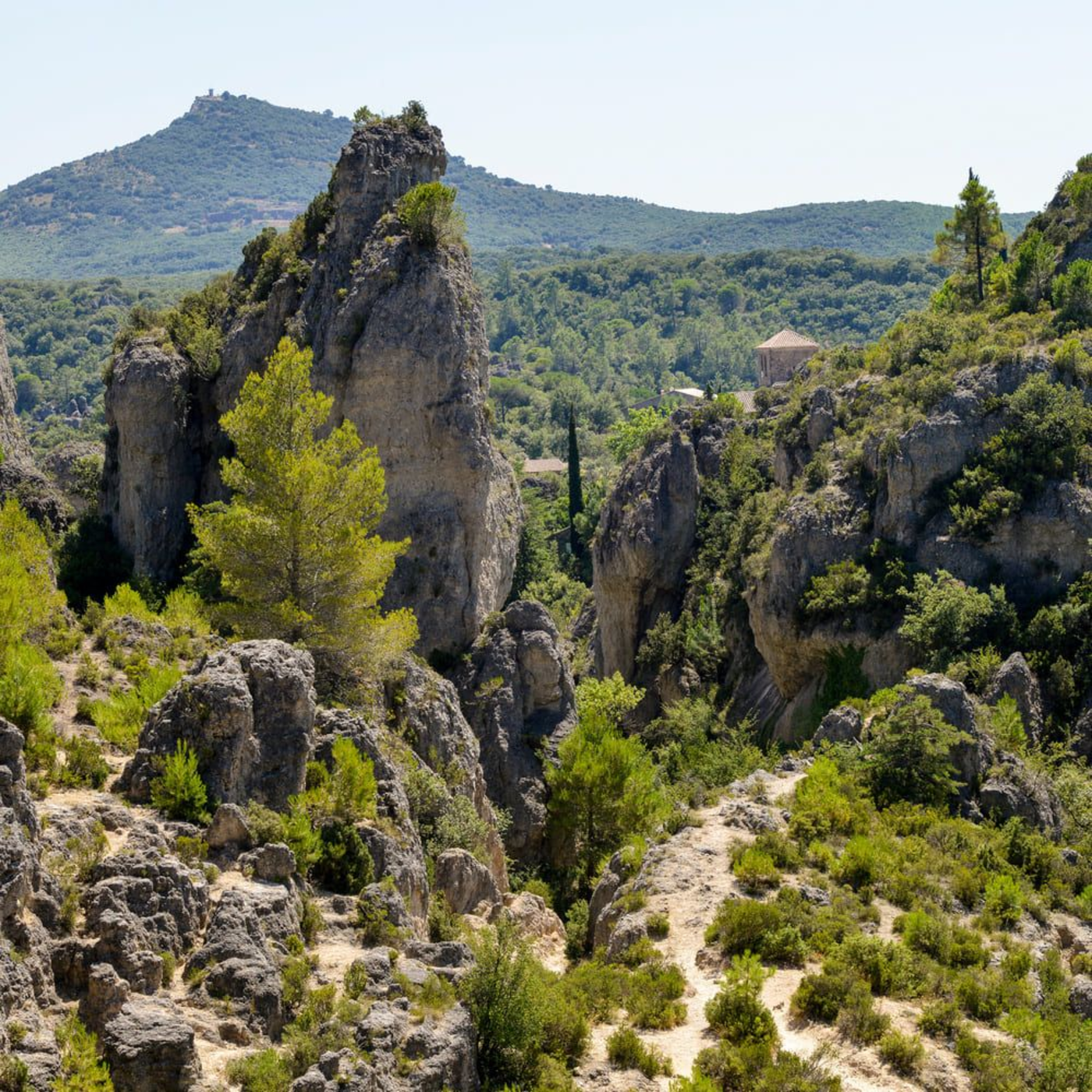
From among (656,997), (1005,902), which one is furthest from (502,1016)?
(1005,902)

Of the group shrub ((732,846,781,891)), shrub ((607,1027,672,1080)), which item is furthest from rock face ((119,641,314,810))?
shrub ((732,846,781,891))

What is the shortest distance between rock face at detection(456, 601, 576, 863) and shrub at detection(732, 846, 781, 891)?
13.0 meters

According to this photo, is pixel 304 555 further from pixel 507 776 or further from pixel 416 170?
pixel 416 170

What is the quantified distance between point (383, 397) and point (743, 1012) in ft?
87.8

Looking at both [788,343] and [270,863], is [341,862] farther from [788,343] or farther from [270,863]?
[788,343]

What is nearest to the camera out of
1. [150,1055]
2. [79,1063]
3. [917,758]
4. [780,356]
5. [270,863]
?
[79,1063]

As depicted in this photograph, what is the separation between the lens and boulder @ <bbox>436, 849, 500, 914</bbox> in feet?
99.3

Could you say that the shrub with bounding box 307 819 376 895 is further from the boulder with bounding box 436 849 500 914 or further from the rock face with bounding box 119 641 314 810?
the boulder with bounding box 436 849 500 914

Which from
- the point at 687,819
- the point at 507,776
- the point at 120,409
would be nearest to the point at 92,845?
the point at 687,819

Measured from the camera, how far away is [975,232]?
6769 centimetres

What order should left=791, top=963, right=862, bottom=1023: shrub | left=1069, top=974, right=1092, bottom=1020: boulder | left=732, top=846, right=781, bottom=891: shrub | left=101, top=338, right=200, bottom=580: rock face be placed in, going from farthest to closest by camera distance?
left=101, top=338, right=200, bottom=580: rock face < left=732, top=846, right=781, bottom=891: shrub < left=1069, top=974, right=1092, bottom=1020: boulder < left=791, top=963, right=862, bottom=1023: shrub

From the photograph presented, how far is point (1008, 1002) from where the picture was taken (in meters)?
25.8

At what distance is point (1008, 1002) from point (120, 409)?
34.1 meters

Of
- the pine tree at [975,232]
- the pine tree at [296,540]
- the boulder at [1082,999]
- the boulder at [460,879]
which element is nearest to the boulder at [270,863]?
the boulder at [460,879]
